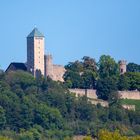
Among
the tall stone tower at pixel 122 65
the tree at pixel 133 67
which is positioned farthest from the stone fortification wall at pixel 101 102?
the tree at pixel 133 67

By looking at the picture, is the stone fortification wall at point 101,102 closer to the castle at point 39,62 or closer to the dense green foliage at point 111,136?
the castle at point 39,62

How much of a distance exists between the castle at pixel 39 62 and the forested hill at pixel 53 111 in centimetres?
109

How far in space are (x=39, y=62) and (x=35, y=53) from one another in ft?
2.80

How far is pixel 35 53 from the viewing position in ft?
432

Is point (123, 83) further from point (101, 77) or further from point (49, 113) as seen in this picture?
point (49, 113)

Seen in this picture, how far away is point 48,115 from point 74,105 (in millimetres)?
2328

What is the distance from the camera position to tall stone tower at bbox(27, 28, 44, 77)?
131m

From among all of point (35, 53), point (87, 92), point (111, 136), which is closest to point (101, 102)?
point (87, 92)

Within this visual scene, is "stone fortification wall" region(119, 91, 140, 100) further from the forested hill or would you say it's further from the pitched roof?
the pitched roof

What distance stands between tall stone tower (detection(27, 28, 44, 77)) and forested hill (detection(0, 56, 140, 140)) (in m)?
1.25

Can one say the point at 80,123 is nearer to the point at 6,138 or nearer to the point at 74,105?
the point at 74,105

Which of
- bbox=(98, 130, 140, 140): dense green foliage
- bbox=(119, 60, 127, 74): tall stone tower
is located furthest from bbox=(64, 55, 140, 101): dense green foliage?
bbox=(98, 130, 140, 140): dense green foliage

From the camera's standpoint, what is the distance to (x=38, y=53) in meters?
132

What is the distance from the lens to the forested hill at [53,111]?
403 ft
